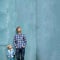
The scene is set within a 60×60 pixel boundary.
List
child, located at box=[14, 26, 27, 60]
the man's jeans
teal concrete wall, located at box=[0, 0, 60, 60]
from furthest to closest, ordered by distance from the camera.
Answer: teal concrete wall, located at box=[0, 0, 60, 60] → the man's jeans → child, located at box=[14, 26, 27, 60]

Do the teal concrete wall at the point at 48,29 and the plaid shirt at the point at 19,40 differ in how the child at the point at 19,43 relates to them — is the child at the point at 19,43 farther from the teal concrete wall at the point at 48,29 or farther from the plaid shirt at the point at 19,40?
the teal concrete wall at the point at 48,29

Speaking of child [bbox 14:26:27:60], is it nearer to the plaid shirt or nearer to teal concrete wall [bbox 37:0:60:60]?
the plaid shirt

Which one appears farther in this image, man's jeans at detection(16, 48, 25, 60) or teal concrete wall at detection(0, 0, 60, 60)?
teal concrete wall at detection(0, 0, 60, 60)

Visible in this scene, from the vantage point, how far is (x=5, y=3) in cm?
2152

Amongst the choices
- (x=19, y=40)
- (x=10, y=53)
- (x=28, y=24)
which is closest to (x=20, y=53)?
(x=10, y=53)

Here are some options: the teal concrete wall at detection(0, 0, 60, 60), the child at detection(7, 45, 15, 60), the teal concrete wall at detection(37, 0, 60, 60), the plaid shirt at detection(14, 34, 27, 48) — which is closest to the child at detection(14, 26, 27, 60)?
the plaid shirt at detection(14, 34, 27, 48)

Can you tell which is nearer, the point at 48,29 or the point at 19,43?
the point at 19,43

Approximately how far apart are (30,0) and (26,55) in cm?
187

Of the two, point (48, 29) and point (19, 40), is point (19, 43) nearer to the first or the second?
point (19, 40)

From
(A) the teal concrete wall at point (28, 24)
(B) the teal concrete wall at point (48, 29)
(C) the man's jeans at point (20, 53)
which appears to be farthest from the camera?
(A) the teal concrete wall at point (28, 24)

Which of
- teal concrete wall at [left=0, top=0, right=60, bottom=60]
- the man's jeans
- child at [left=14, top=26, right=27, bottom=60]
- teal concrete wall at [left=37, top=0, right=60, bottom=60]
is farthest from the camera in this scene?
teal concrete wall at [left=0, top=0, right=60, bottom=60]

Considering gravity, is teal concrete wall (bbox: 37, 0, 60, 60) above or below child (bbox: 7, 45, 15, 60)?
above

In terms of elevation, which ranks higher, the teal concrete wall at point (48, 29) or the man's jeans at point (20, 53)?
the teal concrete wall at point (48, 29)

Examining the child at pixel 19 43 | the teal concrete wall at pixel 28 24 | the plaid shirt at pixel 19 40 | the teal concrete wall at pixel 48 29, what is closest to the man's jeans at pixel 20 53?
the child at pixel 19 43
